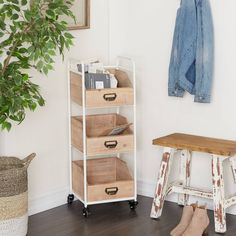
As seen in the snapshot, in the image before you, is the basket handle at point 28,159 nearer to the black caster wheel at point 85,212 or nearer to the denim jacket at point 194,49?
the black caster wheel at point 85,212

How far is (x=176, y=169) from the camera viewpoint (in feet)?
13.5

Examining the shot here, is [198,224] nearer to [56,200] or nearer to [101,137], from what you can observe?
[101,137]

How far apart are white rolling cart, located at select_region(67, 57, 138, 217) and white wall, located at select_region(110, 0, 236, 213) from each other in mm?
138

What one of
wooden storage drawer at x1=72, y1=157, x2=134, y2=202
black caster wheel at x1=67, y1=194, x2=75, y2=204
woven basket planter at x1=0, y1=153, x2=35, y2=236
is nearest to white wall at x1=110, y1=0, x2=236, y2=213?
wooden storage drawer at x1=72, y1=157, x2=134, y2=202

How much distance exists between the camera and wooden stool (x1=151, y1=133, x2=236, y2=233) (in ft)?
11.6

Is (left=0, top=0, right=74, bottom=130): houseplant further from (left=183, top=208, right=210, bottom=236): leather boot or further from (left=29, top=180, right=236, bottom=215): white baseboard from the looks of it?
(left=183, top=208, right=210, bottom=236): leather boot

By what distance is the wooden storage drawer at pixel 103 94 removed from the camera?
149 inches

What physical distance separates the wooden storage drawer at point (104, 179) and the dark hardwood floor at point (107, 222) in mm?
129

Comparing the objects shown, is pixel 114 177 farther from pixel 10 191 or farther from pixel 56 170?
pixel 10 191

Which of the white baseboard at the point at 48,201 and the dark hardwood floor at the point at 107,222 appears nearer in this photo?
the dark hardwood floor at the point at 107,222

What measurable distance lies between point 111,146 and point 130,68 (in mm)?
731

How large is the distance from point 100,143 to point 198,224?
0.86 meters

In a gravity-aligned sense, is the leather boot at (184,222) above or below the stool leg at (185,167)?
below

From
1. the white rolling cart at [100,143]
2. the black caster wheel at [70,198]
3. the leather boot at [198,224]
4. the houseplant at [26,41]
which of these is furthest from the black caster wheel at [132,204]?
the houseplant at [26,41]
